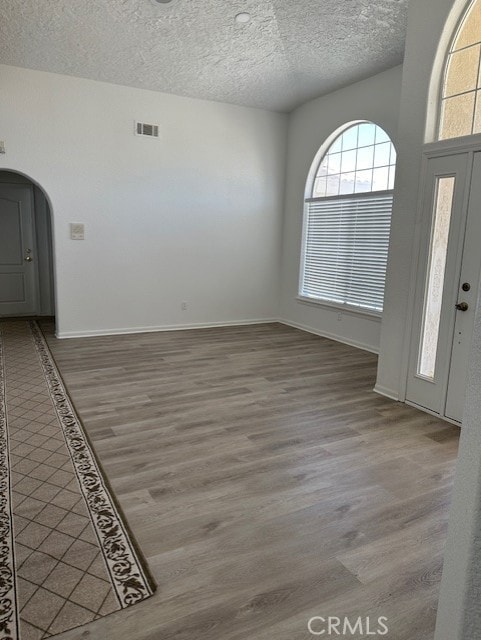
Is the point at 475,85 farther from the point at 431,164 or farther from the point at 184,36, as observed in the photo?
the point at 184,36

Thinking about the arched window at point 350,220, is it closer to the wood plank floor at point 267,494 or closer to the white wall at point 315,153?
the white wall at point 315,153

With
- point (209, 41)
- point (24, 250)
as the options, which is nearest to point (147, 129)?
point (209, 41)

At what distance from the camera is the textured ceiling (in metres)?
3.89

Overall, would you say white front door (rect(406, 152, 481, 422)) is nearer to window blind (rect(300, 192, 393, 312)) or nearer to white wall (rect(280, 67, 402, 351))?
white wall (rect(280, 67, 402, 351))

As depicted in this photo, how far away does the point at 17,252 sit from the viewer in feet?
24.1

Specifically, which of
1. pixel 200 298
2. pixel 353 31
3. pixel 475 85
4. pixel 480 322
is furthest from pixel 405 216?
pixel 200 298

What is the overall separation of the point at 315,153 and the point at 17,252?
503cm

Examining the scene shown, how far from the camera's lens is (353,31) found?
427 centimetres

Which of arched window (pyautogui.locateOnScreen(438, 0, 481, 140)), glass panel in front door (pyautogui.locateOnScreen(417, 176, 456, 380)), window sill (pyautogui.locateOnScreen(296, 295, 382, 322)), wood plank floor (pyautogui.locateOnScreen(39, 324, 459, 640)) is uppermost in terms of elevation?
arched window (pyautogui.locateOnScreen(438, 0, 481, 140))

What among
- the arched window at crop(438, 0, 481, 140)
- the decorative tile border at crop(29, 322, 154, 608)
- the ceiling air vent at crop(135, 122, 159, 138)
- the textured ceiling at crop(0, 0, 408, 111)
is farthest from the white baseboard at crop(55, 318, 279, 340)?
the arched window at crop(438, 0, 481, 140)

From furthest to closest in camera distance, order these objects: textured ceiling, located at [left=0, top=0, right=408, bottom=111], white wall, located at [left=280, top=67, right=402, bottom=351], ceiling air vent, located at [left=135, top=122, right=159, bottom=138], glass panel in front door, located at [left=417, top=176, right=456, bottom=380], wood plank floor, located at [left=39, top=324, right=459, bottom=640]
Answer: ceiling air vent, located at [left=135, top=122, right=159, bottom=138] < white wall, located at [left=280, top=67, right=402, bottom=351] < textured ceiling, located at [left=0, top=0, right=408, bottom=111] < glass panel in front door, located at [left=417, top=176, right=456, bottom=380] < wood plank floor, located at [left=39, top=324, right=459, bottom=640]

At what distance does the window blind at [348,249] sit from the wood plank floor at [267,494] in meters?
1.54

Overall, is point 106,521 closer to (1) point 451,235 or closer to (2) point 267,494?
(2) point 267,494

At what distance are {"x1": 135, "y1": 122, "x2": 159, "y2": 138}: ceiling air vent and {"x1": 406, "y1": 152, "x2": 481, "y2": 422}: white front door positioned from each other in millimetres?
3946
